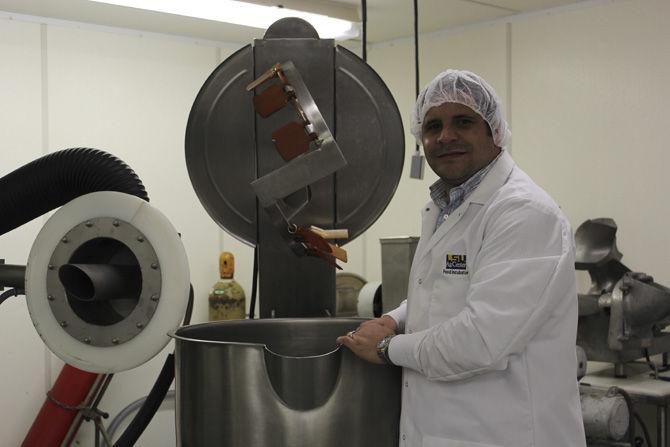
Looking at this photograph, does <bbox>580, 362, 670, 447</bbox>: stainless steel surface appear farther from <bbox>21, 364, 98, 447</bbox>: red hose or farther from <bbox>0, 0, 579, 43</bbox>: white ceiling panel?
<bbox>21, 364, 98, 447</bbox>: red hose

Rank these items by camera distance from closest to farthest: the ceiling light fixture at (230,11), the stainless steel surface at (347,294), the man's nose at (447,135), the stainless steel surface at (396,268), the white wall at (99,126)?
the man's nose at (447,135) < the stainless steel surface at (396,268) < the ceiling light fixture at (230,11) < the white wall at (99,126) < the stainless steel surface at (347,294)

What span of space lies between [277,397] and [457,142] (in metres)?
0.58

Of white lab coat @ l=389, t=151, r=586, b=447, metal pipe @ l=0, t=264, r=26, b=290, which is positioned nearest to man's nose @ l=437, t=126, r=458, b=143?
white lab coat @ l=389, t=151, r=586, b=447

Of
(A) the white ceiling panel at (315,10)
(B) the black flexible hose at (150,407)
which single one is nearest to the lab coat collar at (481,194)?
(B) the black flexible hose at (150,407)

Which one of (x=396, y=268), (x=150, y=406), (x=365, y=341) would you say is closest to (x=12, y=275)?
(x=150, y=406)

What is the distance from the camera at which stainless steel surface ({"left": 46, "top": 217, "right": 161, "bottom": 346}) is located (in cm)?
136

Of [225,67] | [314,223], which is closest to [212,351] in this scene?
[314,223]

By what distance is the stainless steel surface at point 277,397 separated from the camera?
4.45ft

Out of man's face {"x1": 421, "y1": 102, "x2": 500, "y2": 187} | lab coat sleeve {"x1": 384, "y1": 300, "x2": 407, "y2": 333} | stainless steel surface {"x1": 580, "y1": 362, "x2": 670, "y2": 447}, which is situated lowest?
stainless steel surface {"x1": 580, "y1": 362, "x2": 670, "y2": 447}

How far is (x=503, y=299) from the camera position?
1.35 meters

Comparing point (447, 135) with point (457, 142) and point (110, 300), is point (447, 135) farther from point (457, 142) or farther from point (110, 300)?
point (110, 300)

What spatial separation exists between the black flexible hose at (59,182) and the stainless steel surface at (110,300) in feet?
0.37

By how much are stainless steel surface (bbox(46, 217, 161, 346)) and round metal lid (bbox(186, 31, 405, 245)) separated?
1.51 feet

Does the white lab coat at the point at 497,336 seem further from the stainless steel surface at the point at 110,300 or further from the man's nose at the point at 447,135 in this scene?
the stainless steel surface at the point at 110,300
